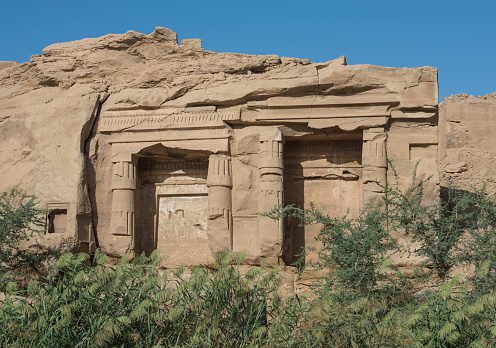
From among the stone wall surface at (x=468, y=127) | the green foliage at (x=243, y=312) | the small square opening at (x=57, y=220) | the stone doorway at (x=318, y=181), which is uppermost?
the stone wall surface at (x=468, y=127)

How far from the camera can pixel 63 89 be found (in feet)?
47.3

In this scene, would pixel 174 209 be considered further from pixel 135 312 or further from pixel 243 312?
pixel 135 312

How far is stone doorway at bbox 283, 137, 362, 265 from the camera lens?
536 inches

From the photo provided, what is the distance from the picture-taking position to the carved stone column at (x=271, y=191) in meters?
12.7

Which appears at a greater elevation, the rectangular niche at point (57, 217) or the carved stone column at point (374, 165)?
the carved stone column at point (374, 165)

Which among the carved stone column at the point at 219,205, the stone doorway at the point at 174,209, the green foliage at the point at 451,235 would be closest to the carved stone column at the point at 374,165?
the green foliage at the point at 451,235

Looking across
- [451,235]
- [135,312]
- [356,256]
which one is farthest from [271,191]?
[135,312]

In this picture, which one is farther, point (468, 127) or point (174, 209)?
point (468, 127)

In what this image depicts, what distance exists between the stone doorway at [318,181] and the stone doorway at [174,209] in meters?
1.68

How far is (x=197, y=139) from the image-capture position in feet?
44.0

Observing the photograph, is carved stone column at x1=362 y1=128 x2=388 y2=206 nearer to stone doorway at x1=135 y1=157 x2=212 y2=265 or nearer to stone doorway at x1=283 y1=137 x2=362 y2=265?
stone doorway at x1=283 y1=137 x2=362 y2=265

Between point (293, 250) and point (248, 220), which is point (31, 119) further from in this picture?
point (293, 250)

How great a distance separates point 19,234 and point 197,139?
3.70 m

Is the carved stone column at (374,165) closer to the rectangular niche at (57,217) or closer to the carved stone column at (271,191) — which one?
the carved stone column at (271,191)
